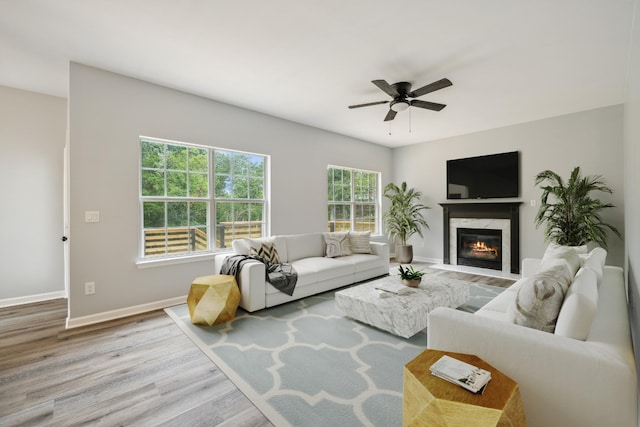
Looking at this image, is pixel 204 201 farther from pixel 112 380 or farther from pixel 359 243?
pixel 359 243

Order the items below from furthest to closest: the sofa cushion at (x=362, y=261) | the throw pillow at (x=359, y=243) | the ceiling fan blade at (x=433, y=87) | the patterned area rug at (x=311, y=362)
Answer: the throw pillow at (x=359, y=243) < the sofa cushion at (x=362, y=261) < the ceiling fan blade at (x=433, y=87) < the patterned area rug at (x=311, y=362)

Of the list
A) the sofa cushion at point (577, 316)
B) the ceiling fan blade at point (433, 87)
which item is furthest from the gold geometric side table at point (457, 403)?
the ceiling fan blade at point (433, 87)

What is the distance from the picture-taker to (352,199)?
6387 millimetres

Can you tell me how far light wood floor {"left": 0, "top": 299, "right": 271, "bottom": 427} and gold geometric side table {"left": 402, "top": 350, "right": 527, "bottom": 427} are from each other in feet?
3.00

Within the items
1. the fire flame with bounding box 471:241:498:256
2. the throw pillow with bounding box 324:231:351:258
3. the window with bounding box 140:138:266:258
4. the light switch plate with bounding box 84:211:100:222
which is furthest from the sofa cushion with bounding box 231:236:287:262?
the fire flame with bounding box 471:241:498:256

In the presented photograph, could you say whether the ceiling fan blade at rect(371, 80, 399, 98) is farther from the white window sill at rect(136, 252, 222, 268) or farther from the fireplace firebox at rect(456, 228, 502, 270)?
the fireplace firebox at rect(456, 228, 502, 270)

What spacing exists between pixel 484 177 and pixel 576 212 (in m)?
1.64

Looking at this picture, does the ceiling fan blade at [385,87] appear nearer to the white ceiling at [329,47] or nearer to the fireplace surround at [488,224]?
the white ceiling at [329,47]

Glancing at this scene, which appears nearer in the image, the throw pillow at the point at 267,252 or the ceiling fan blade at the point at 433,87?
the ceiling fan blade at the point at 433,87

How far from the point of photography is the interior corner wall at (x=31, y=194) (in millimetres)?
3576

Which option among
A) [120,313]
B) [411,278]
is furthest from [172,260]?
[411,278]

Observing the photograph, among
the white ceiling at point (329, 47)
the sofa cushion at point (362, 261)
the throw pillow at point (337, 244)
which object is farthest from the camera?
the throw pillow at point (337, 244)

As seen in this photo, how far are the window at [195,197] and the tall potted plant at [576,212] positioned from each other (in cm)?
459

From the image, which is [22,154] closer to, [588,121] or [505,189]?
[505,189]
